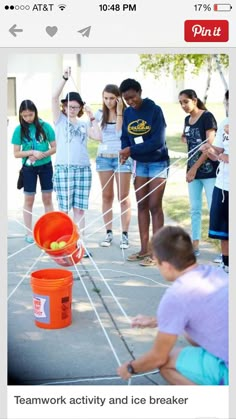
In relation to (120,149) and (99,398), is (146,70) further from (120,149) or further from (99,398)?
(99,398)

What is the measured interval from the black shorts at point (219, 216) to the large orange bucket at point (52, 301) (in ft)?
2.80

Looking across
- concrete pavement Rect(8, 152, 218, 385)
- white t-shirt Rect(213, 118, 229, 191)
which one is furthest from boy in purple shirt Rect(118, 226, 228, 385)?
white t-shirt Rect(213, 118, 229, 191)

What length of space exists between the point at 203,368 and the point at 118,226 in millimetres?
2592

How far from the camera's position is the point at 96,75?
167 inches

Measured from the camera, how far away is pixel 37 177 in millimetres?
4473

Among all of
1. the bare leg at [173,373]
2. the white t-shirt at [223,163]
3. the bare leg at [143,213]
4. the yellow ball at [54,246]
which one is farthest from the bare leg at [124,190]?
the bare leg at [173,373]

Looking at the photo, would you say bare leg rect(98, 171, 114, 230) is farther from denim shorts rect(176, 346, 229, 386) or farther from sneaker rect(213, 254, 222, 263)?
denim shorts rect(176, 346, 229, 386)

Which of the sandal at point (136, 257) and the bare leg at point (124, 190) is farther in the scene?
the bare leg at point (124, 190)

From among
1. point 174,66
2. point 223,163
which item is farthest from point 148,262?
point 174,66

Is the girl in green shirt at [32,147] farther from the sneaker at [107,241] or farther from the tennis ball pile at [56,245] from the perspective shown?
the tennis ball pile at [56,245]

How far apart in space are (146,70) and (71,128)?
59 cm

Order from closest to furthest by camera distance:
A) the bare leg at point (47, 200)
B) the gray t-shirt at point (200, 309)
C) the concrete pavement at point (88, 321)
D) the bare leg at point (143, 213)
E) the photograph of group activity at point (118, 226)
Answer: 1. the gray t-shirt at point (200, 309)
2. the photograph of group activity at point (118, 226)
3. the concrete pavement at point (88, 321)
4. the bare leg at point (143, 213)
5. the bare leg at point (47, 200)

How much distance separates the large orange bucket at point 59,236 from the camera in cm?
308
